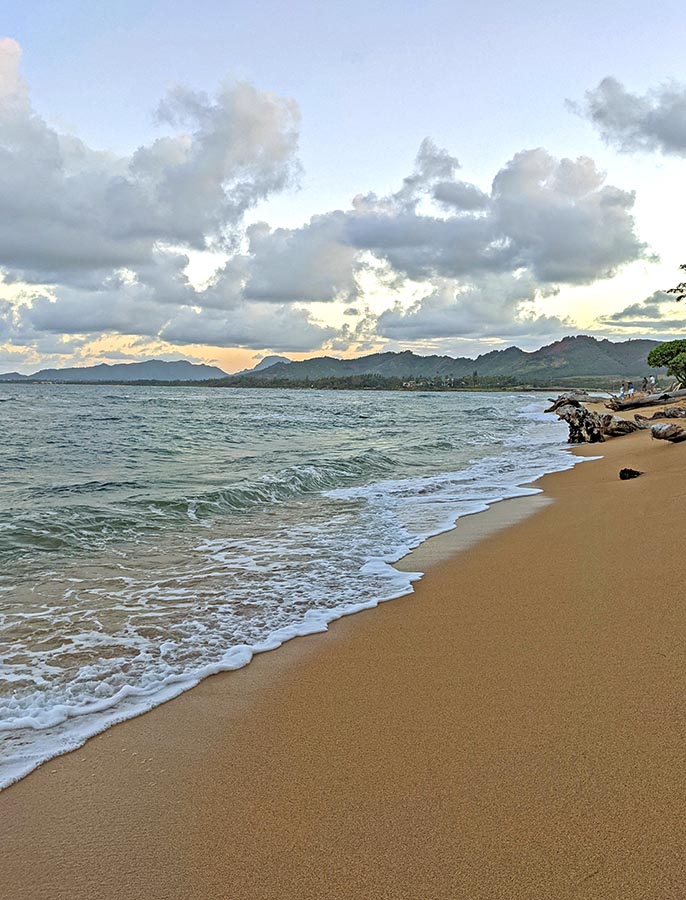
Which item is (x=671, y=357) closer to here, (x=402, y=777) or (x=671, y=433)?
(x=671, y=433)

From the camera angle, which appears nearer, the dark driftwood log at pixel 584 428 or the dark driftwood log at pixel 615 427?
the dark driftwood log at pixel 584 428

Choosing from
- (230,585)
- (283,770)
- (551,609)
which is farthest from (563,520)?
(283,770)

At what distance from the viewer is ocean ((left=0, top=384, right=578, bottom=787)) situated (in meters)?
4.00

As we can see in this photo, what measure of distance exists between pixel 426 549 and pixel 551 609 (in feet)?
9.24

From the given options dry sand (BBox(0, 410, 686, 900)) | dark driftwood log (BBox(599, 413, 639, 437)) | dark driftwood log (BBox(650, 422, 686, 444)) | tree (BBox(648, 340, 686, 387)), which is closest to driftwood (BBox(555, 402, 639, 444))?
dark driftwood log (BBox(599, 413, 639, 437))

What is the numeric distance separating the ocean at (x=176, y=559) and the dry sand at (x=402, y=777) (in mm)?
506

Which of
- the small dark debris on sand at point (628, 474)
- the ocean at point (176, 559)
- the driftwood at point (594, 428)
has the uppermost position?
the driftwood at point (594, 428)

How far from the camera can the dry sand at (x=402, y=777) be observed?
214 centimetres

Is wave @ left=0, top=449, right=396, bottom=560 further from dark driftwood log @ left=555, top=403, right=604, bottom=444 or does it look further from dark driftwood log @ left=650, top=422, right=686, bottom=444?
dark driftwood log @ left=555, top=403, right=604, bottom=444

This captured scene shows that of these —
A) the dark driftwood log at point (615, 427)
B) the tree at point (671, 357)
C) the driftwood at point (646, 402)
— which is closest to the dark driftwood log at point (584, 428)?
the dark driftwood log at point (615, 427)

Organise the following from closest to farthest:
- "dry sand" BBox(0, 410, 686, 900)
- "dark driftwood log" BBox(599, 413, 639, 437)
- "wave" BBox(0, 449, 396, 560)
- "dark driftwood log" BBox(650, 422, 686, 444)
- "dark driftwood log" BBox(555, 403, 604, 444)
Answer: "dry sand" BBox(0, 410, 686, 900), "wave" BBox(0, 449, 396, 560), "dark driftwood log" BBox(650, 422, 686, 444), "dark driftwood log" BBox(555, 403, 604, 444), "dark driftwood log" BBox(599, 413, 639, 437)

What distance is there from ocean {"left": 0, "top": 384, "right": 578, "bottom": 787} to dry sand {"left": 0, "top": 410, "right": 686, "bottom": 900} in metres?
0.51

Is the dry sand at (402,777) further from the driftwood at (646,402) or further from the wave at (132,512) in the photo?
the driftwood at (646,402)

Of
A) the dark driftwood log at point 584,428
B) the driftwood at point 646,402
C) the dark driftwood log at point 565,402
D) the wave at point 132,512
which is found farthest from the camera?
the dark driftwood log at point 565,402
